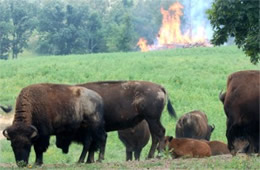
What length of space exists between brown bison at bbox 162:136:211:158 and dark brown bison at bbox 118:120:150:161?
3222 mm

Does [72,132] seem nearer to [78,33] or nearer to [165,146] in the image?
[165,146]

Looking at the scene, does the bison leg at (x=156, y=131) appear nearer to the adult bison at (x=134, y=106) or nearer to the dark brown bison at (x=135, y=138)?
the adult bison at (x=134, y=106)

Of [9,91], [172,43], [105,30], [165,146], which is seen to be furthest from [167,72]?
[105,30]

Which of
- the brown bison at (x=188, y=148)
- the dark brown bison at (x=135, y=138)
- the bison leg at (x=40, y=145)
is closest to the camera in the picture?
the bison leg at (x=40, y=145)

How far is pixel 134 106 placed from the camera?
1675 centimetres

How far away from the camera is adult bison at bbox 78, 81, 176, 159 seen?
54.4ft

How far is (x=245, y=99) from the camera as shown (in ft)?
46.4

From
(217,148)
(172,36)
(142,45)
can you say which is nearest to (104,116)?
(217,148)

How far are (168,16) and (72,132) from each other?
87.7m

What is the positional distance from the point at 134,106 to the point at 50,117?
265 cm

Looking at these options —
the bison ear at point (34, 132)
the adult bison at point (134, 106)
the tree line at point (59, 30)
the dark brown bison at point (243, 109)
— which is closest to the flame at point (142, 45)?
the tree line at point (59, 30)

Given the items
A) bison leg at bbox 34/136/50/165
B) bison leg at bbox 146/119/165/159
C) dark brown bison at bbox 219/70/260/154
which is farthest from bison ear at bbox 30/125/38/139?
dark brown bison at bbox 219/70/260/154

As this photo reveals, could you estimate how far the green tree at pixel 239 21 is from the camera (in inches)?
606

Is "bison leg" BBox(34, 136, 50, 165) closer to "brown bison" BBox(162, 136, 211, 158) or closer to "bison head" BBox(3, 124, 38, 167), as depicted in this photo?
"bison head" BBox(3, 124, 38, 167)
